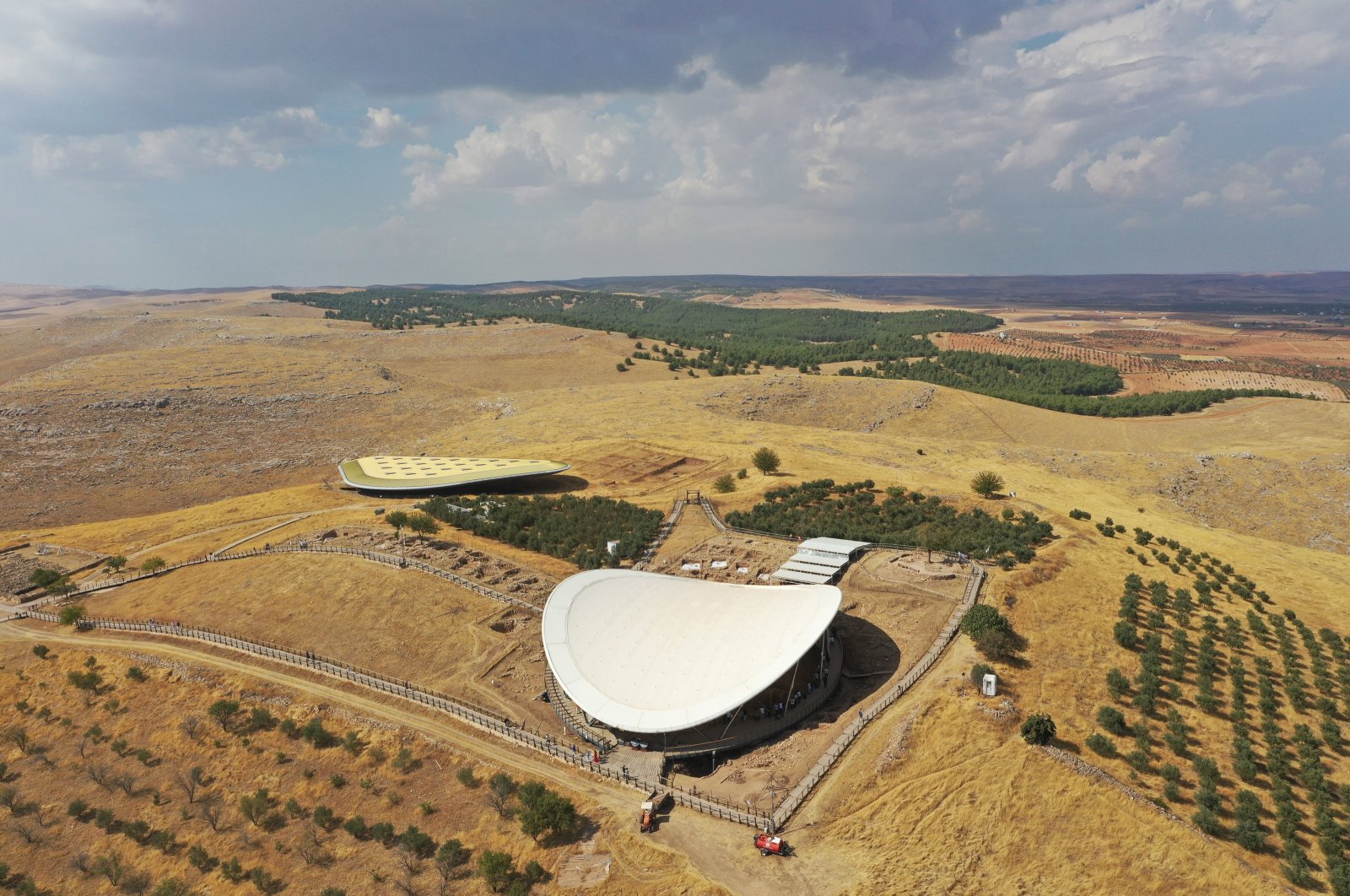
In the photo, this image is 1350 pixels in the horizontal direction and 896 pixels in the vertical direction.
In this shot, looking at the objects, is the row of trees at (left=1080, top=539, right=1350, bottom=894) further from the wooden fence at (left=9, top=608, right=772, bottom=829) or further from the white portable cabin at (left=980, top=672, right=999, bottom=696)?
the wooden fence at (left=9, top=608, right=772, bottom=829)

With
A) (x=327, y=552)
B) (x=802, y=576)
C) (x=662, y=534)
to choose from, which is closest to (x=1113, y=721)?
(x=802, y=576)

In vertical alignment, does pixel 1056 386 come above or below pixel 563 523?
below

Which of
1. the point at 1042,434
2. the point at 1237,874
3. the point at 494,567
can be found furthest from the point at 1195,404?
the point at 494,567

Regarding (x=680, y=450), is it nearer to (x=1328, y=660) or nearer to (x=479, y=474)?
(x=479, y=474)

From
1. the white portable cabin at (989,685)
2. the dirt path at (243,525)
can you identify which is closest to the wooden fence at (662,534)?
the white portable cabin at (989,685)

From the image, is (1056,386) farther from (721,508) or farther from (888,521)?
(721,508)

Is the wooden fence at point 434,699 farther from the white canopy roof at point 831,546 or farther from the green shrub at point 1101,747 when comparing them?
the white canopy roof at point 831,546

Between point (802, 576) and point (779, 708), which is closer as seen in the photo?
point (779, 708)
